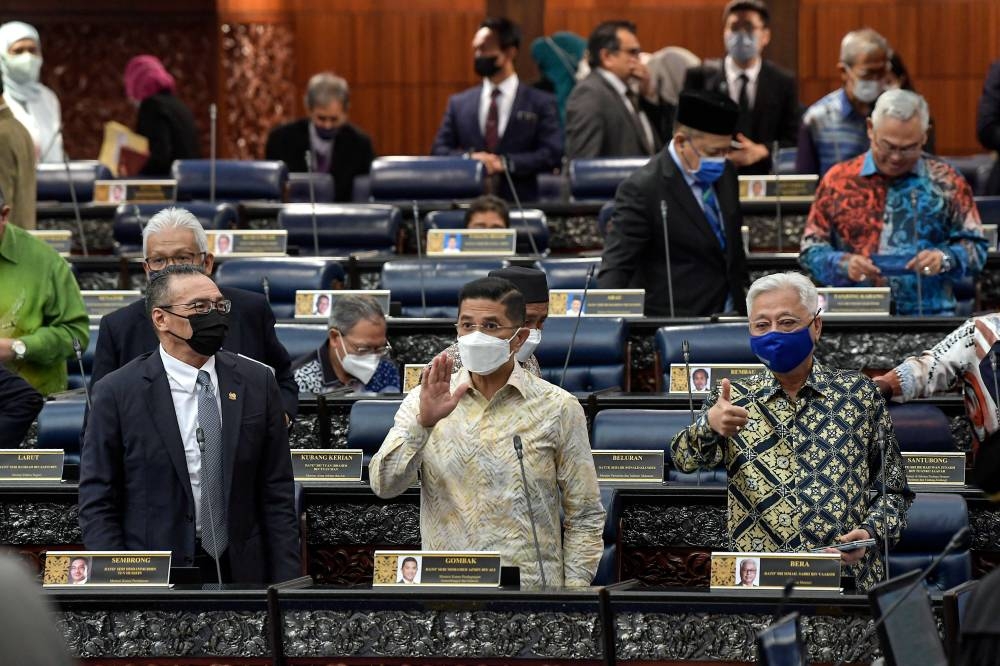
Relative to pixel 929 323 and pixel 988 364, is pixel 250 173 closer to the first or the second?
pixel 929 323

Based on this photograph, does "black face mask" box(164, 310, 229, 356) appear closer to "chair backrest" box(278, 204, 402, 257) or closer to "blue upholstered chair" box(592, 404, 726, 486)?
"blue upholstered chair" box(592, 404, 726, 486)

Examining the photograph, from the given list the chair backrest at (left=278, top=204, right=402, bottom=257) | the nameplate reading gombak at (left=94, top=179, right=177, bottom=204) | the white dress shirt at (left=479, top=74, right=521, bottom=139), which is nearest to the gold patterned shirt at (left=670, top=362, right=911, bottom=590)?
the chair backrest at (left=278, top=204, right=402, bottom=257)

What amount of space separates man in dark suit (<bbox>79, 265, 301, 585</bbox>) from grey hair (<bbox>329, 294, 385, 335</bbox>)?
69.6 inches

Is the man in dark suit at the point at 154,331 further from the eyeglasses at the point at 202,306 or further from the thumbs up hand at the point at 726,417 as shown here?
the thumbs up hand at the point at 726,417

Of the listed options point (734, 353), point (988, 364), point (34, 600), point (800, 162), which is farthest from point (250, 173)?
point (34, 600)

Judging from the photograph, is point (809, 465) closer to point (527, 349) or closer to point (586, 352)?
point (527, 349)

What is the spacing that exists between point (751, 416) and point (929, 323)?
2430mm

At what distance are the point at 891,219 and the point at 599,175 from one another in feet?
10.0

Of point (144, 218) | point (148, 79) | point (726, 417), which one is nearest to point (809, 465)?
point (726, 417)

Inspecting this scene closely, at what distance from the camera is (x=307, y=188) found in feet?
32.7

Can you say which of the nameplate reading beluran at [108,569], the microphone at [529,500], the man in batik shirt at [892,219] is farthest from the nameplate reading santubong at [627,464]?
the nameplate reading beluran at [108,569]

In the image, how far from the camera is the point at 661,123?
32.0 ft

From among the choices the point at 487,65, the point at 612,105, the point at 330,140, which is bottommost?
the point at 330,140

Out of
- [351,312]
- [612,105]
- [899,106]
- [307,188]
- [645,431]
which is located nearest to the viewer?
[645,431]
